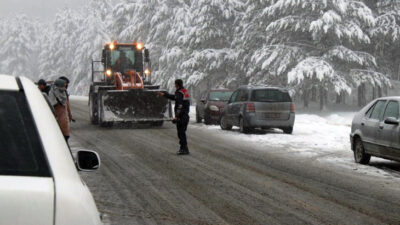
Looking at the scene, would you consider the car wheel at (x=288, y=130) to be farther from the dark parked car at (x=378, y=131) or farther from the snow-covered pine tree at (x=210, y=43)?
the snow-covered pine tree at (x=210, y=43)

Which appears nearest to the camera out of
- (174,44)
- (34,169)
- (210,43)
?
(34,169)

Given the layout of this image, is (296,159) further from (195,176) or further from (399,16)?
(399,16)

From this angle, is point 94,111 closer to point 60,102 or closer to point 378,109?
point 60,102

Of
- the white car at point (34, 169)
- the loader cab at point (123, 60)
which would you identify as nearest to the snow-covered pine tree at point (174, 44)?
the loader cab at point (123, 60)

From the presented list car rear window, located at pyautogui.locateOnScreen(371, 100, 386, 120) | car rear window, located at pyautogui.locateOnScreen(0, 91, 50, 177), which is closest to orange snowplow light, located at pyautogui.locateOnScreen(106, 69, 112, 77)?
car rear window, located at pyautogui.locateOnScreen(371, 100, 386, 120)

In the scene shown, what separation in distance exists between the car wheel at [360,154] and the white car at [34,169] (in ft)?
35.4

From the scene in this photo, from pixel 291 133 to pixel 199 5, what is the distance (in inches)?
982

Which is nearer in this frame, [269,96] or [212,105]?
[269,96]

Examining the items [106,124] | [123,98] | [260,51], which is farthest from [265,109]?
[260,51]

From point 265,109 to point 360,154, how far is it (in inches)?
276

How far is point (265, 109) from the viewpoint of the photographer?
19500 millimetres

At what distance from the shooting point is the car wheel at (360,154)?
41.1ft

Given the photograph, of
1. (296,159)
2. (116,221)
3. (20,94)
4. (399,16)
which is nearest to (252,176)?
(296,159)

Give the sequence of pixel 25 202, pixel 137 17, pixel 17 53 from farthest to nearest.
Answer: pixel 17 53 → pixel 137 17 → pixel 25 202
